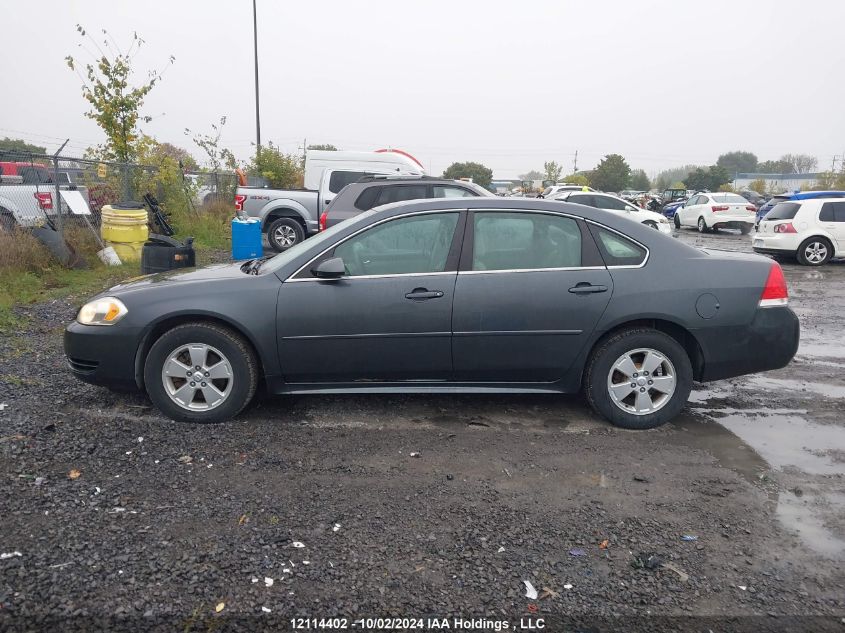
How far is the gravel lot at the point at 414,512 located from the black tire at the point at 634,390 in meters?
0.18

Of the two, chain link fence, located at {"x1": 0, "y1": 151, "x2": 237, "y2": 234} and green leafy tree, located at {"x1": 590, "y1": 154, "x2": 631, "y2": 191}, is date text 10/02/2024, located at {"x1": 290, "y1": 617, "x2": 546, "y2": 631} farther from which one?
green leafy tree, located at {"x1": 590, "y1": 154, "x2": 631, "y2": 191}

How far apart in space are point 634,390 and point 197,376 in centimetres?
301

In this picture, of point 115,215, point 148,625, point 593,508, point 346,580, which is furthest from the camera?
point 115,215

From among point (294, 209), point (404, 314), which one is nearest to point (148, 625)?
point (404, 314)

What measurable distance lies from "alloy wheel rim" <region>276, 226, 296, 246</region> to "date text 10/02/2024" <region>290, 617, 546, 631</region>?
13.1m

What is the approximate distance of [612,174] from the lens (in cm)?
7969

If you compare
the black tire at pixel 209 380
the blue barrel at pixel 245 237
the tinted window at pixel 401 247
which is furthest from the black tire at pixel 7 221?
the tinted window at pixel 401 247

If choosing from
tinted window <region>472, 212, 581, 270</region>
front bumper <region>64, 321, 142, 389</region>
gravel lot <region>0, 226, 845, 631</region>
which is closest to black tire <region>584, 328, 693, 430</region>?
gravel lot <region>0, 226, 845, 631</region>

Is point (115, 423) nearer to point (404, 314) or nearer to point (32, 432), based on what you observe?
point (32, 432)

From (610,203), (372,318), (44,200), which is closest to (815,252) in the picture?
(610,203)

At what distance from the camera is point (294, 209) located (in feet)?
48.7

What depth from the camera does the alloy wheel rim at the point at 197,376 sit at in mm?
4398

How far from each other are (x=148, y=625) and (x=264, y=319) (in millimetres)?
2246

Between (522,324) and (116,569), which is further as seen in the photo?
(522,324)
